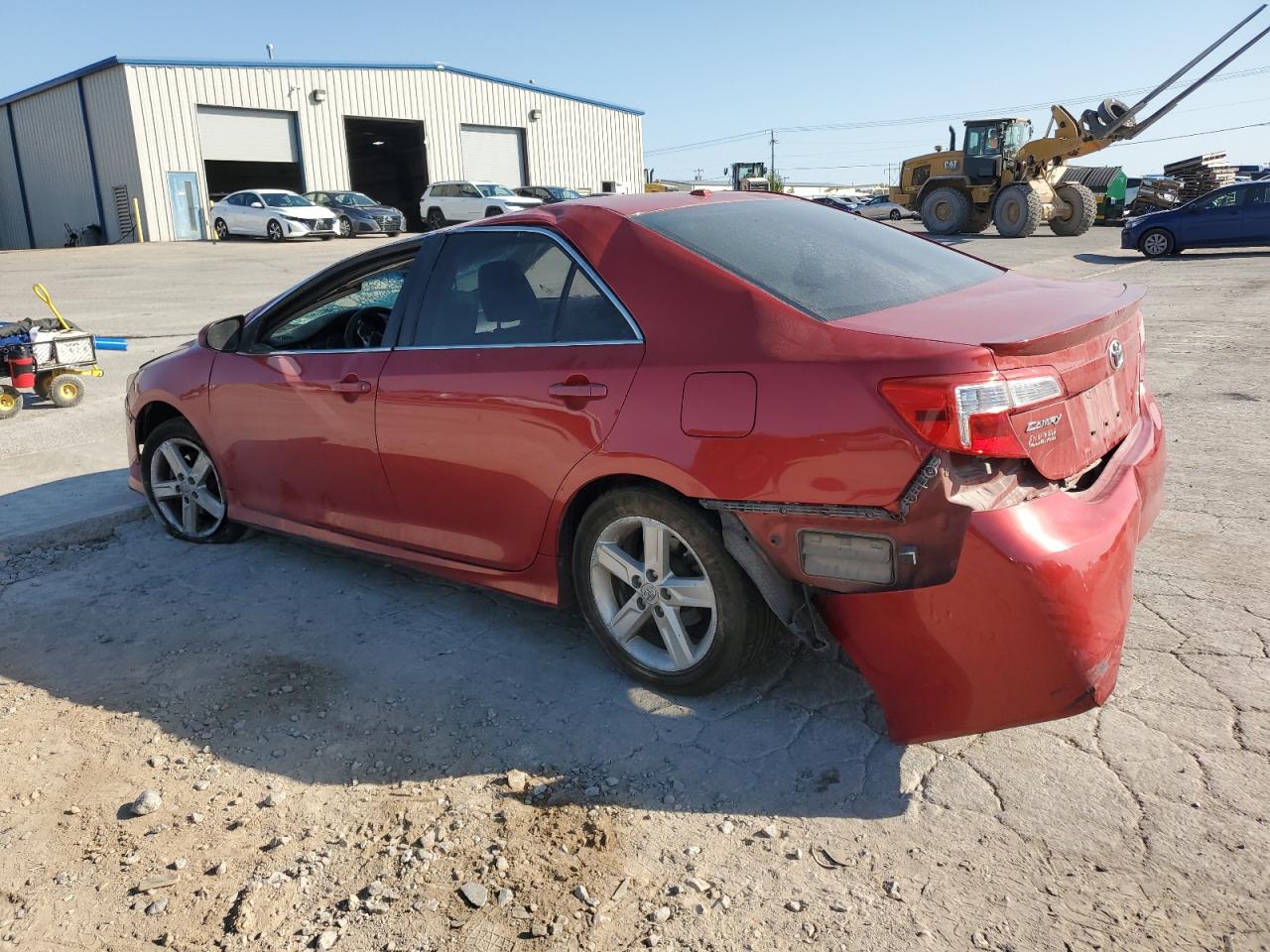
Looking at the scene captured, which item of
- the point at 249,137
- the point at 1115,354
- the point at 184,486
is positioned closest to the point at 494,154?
the point at 249,137

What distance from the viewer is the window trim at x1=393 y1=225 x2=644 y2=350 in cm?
319

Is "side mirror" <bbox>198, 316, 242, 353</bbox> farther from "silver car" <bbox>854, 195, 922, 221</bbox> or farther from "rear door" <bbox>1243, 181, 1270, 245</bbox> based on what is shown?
"silver car" <bbox>854, 195, 922, 221</bbox>

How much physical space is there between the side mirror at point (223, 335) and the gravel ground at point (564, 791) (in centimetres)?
118

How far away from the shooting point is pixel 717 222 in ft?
11.3

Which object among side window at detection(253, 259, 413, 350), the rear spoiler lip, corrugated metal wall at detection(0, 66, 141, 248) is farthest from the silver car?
the rear spoiler lip

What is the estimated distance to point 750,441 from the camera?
283 centimetres

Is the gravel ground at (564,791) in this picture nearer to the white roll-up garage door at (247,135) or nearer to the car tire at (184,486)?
the car tire at (184,486)

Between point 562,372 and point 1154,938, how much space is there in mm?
2203

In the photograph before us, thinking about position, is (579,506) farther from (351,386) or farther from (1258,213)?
(1258,213)

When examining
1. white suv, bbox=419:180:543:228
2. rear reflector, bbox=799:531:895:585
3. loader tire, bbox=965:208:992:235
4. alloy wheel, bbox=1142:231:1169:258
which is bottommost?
rear reflector, bbox=799:531:895:585

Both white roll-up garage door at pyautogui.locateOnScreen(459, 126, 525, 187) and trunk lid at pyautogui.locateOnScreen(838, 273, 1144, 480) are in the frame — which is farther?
white roll-up garage door at pyautogui.locateOnScreen(459, 126, 525, 187)

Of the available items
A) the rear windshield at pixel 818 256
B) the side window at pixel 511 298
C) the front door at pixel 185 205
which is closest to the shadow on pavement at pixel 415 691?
the side window at pixel 511 298

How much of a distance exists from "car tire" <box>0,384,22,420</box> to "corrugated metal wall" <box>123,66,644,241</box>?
2958cm

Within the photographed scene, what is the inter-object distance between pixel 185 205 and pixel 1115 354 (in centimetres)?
3693
